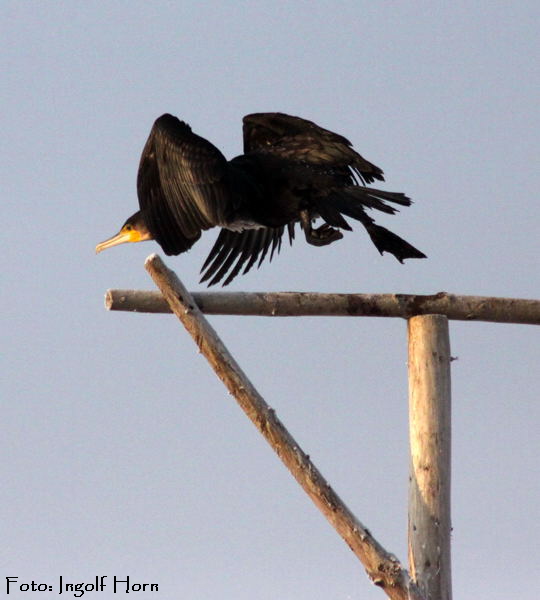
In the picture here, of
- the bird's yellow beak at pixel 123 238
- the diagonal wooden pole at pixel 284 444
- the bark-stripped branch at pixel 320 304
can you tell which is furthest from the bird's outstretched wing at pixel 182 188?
the diagonal wooden pole at pixel 284 444

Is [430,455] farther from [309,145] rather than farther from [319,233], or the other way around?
[309,145]

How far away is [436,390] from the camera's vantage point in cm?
681

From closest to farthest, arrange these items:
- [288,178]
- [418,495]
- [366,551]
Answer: [366,551], [418,495], [288,178]

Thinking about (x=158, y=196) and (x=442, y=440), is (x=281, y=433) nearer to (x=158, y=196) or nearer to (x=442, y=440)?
(x=442, y=440)

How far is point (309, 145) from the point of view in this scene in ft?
30.3

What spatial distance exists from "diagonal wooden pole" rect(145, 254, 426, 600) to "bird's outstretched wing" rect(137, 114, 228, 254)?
1.51 m

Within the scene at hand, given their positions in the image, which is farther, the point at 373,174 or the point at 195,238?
the point at 373,174

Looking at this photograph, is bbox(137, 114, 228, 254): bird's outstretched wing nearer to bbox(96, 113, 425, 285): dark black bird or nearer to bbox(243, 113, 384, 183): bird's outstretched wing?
bbox(96, 113, 425, 285): dark black bird

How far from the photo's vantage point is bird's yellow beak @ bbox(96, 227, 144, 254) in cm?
895

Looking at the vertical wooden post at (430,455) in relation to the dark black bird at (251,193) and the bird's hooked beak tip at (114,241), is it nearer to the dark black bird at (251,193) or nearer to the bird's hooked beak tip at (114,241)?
the dark black bird at (251,193)

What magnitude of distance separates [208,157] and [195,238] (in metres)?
0.51

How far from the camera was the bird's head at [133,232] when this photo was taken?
8.88 m

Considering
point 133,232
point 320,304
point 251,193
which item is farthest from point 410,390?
point 133,232

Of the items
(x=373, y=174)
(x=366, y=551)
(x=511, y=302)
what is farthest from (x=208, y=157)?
(x=366, y=551)
